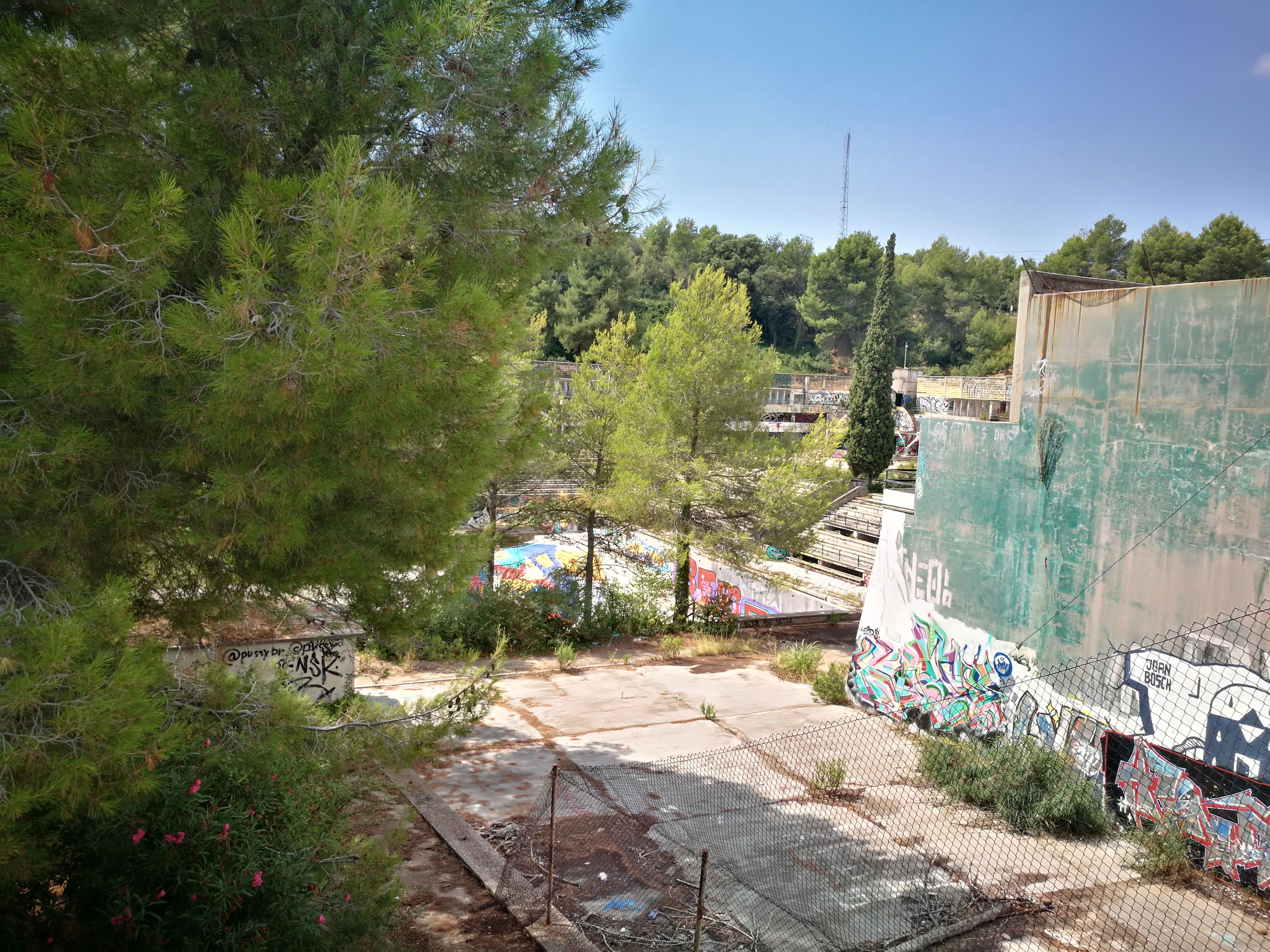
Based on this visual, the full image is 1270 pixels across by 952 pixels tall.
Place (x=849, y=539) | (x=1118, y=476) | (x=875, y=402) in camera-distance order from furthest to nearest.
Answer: (x=875, y=402) < (x=849, y=539) < (x=1118, y=476)

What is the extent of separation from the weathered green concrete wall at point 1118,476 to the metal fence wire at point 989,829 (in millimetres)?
454

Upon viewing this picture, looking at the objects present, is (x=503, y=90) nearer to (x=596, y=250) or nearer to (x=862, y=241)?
(x=596, y=250)

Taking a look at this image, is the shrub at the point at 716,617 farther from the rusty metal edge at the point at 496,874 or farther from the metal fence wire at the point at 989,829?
the rusty metal edge at the point at 496,874

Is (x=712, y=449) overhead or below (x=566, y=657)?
overhead

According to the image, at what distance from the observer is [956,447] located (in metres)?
11.2

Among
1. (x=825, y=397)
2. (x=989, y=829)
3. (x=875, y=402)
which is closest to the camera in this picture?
(x=989, y=829)

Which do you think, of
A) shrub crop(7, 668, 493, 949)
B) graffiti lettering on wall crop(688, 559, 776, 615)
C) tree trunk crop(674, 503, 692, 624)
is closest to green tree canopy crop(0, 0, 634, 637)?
shrub crop(7, 668, 493, 949)

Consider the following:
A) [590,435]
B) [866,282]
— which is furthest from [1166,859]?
[866,282]

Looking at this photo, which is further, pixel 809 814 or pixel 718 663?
pixel 718 663

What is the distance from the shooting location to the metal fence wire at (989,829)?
6.51 m

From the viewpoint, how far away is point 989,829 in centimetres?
872

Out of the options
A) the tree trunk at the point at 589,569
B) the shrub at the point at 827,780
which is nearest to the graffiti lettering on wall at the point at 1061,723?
the shrub at the point at 827,780

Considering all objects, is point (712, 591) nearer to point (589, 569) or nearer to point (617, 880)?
point (589, 569)

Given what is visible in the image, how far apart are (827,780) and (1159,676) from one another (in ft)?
11.4
